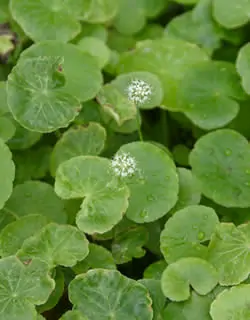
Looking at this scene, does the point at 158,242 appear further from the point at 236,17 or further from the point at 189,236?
the point at 236,17

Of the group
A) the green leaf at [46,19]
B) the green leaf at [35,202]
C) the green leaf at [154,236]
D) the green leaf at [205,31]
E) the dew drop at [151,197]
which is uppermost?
the green leaf at [46,19]

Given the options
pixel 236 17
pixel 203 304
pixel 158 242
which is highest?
pixel 236 17

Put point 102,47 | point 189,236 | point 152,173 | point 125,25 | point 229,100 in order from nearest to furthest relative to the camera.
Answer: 1. point 189,236
2. point 152,173
3. point 229,100
4. point 102,47
5. point 125,25

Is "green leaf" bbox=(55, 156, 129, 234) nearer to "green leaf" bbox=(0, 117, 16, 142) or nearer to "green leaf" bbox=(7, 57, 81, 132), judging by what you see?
"green leaf" bbox=(7, 57, 81, 132)

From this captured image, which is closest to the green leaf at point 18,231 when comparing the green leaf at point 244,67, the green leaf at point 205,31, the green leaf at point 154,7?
the green leaf at point 244,67

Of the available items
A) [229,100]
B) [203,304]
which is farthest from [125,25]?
[203,304]

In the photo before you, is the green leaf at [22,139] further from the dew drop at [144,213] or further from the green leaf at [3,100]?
the dew drop at [144,213]

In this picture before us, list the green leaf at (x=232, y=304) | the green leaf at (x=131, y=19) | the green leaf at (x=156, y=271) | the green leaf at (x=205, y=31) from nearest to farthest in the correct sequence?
the green leaf at (x=232, y=304) → the green leaf at (x=156, y=271) → the green leaf at (x=205, y=31) → the green leaf at (x=131, y=19)
